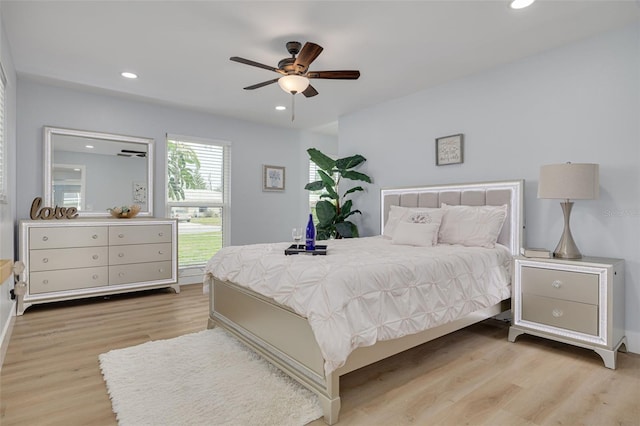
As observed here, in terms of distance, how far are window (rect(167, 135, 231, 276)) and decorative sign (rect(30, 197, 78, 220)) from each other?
3.93 ft

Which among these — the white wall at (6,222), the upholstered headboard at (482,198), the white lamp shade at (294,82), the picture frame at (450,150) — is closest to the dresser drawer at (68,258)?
the white wall at (6,222)

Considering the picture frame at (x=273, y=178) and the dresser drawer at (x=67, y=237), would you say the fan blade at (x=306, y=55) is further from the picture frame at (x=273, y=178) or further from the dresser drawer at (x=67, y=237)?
the picture frame at (x=273, y=178)

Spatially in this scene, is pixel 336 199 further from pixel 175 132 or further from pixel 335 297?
pixel 335 297

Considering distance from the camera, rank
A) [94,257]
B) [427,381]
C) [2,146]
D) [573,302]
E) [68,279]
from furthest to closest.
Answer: [94,257] < [68,279] < [2,146] < [573,302] < [427,381]

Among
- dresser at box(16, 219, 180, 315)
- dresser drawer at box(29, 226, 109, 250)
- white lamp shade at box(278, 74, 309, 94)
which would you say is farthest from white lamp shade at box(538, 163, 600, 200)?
dresser drawer at box(29, 226, 109, 250)

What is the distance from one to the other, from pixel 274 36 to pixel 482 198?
2.49 meters

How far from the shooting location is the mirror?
4.14 meters

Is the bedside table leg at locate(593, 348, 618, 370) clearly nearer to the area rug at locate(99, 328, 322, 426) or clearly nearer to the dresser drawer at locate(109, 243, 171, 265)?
the area rug at locate(99, 328, 322, 426)

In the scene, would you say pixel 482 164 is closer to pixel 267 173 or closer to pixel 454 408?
pixel 454 408

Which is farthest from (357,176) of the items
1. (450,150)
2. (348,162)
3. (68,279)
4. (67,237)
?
(68,279)

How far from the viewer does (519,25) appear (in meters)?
2.74

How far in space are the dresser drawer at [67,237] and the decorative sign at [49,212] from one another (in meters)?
0.26

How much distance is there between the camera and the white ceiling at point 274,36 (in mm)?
2520

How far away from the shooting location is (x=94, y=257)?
13.2ft
